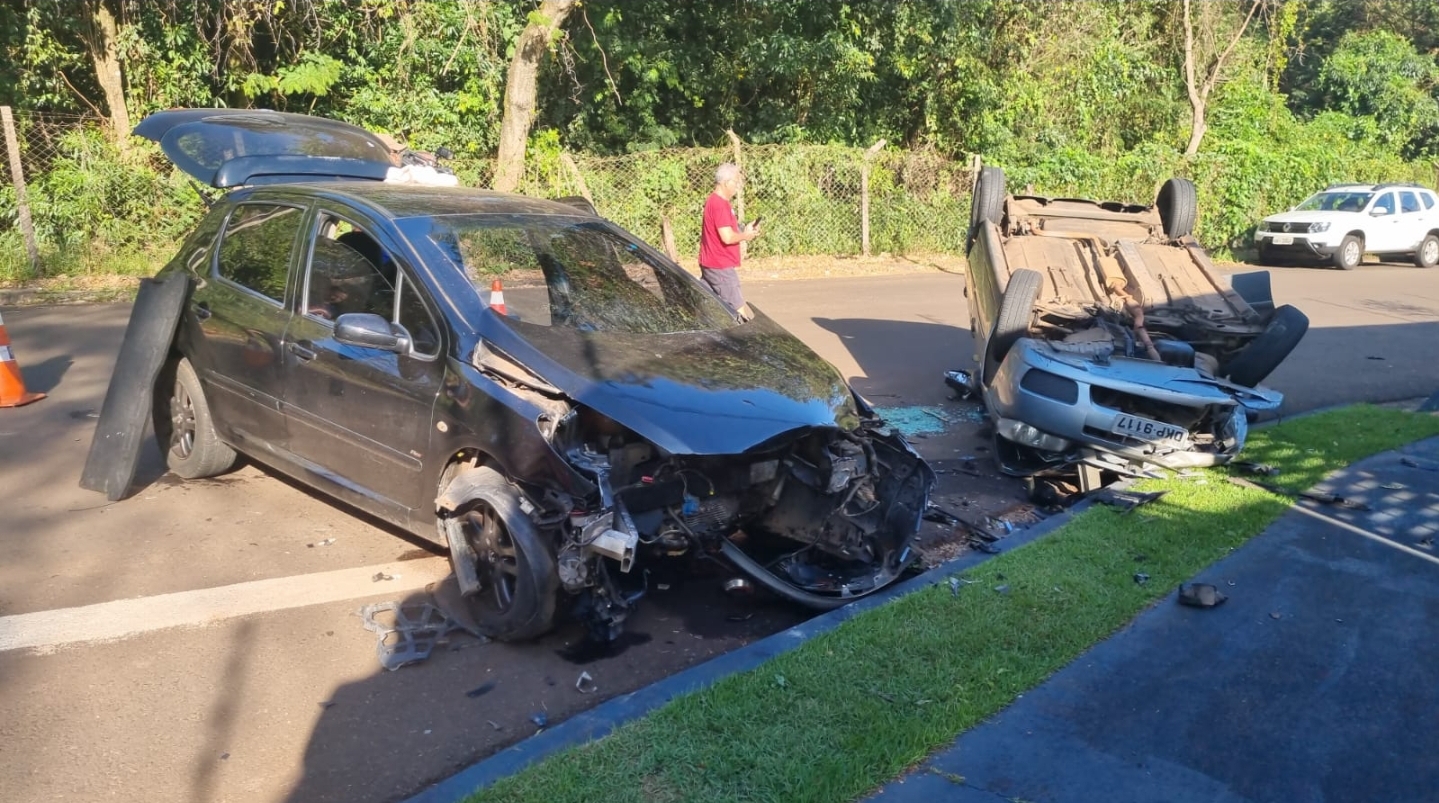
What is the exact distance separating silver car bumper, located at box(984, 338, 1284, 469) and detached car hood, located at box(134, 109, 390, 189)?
14.9 ft

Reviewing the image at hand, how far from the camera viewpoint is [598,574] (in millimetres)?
4492

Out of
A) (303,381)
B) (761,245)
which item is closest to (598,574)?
(303,381)

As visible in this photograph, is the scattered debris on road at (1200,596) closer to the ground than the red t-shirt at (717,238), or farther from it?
closer to the ground

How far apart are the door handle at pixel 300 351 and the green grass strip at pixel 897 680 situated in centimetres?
263

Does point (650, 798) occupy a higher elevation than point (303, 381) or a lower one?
lower

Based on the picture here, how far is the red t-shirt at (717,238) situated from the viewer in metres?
9.34

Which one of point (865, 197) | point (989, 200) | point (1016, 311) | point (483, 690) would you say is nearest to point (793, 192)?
point (865, 197)

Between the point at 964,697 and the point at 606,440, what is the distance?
172cm

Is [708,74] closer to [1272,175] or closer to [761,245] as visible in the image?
[761,245]

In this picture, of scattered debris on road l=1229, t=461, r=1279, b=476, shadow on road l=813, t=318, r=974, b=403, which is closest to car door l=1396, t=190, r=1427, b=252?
shadow on road l=813, t=318, r=974, b=403

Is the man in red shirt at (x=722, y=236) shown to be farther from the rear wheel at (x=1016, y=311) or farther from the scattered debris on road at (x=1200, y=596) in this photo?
the scattered debris on road at (x=1200, y=596)

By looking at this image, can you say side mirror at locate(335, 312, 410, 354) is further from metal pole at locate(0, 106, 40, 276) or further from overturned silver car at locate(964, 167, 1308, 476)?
metal pole at locate(0, 106, 40, 276)

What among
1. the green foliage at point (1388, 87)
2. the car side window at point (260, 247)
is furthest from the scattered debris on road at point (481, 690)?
the green foliage at point (1388, 87)

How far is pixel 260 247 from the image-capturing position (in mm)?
6086
